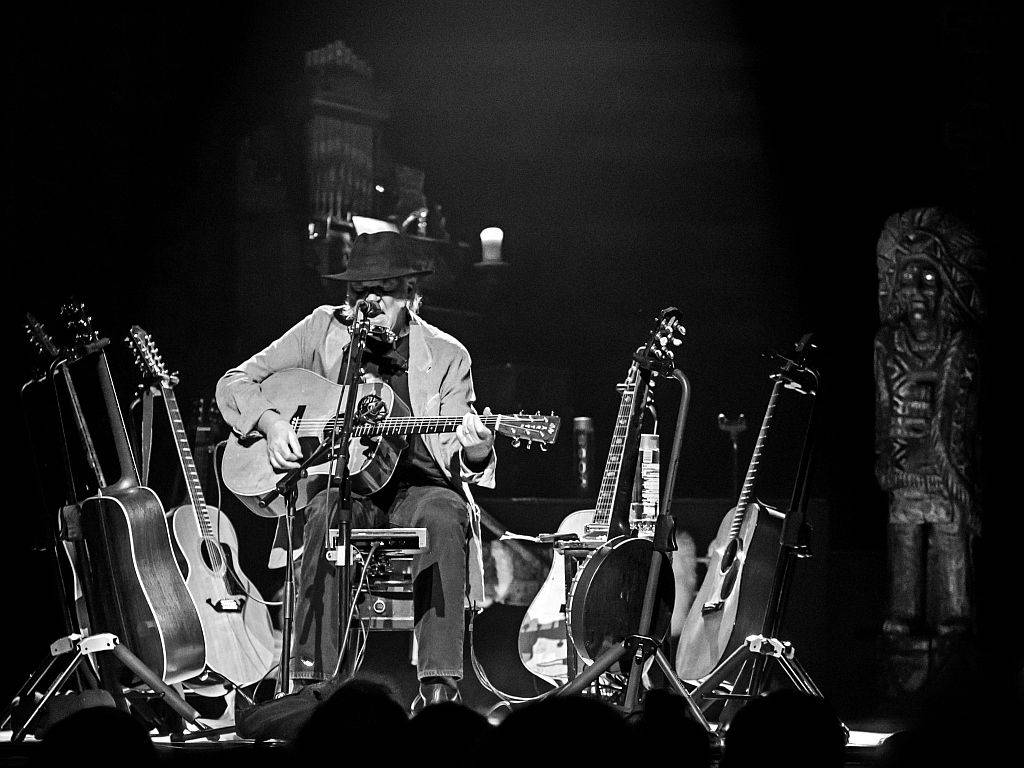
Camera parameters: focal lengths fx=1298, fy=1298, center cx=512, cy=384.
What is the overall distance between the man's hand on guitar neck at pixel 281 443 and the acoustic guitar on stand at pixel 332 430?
8cm

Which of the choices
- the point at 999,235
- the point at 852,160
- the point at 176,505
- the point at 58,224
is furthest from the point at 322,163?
the point at 999,235

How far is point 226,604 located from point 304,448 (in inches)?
29.4

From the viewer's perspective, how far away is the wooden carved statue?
5.94 m

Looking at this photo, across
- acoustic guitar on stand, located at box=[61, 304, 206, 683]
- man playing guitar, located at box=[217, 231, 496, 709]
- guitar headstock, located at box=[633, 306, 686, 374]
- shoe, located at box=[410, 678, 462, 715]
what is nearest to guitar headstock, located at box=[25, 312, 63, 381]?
acoustic guitar on stand, located at box=[61, 304, 206, 683]

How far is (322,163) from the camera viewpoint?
7309 mm

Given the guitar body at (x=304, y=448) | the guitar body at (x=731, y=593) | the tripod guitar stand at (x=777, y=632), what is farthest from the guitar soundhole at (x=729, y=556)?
the guitar body at (x=304, y=448)

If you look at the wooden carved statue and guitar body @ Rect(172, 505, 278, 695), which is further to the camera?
the wooden carved statue

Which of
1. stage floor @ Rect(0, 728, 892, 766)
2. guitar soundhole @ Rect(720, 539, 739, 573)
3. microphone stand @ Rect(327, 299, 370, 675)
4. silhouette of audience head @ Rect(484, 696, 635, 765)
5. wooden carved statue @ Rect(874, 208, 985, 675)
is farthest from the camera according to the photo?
wooden carved statue @ Rect(874, 208, 985, 675)

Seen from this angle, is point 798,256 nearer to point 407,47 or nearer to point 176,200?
point 407,47

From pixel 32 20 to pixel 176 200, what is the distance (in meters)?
1.08

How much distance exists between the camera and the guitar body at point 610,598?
5051mm

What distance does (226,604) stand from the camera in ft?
18.0

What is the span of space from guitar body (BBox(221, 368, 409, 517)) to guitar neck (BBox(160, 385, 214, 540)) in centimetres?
14

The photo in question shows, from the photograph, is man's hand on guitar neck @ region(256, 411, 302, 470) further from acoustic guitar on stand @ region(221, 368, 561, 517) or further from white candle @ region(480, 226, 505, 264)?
white candle @ region(480, 226, 505, 264)
